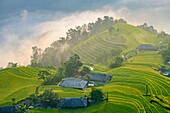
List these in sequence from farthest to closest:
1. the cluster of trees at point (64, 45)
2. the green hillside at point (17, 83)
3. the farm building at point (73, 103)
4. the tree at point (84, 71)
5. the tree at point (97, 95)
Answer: the cluster of trees at point (64, 45) < the tree at point (84, 71) < the green hillside at point (17, 83) < the tree at point (97, 95) < the farm building at point (73, 103)

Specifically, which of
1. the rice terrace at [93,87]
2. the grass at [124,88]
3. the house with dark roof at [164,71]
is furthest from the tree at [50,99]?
the house with dark roof at [164,71]

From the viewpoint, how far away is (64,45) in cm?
15962

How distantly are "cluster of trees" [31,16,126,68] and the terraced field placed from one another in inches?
2207

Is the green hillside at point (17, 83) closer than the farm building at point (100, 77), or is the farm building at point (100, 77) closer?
the green hillside at point (17, 83)

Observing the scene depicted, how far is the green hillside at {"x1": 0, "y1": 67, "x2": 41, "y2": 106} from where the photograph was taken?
67.6 metres

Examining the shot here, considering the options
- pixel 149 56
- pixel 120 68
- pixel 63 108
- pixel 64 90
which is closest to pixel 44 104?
pixel 63 108

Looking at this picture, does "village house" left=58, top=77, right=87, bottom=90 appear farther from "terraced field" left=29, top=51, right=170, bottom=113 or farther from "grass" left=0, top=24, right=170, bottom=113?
"terraced field" left=29, top=51, right=170, bottom=113

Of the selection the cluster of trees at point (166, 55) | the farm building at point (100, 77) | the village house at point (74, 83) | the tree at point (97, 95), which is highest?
the cluster of trees at point (166, 55)

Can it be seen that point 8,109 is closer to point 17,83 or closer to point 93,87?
point 93,87

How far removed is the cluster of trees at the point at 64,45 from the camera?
484ft

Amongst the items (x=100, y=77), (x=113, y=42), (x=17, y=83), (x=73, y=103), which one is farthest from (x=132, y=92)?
(x=113, y=42)

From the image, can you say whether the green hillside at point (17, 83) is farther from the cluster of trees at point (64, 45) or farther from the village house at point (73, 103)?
the cluster of trees at point (64, 45)

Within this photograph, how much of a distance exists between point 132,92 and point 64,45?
9825cm

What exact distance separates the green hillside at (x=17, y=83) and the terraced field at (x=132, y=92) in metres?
5.00
